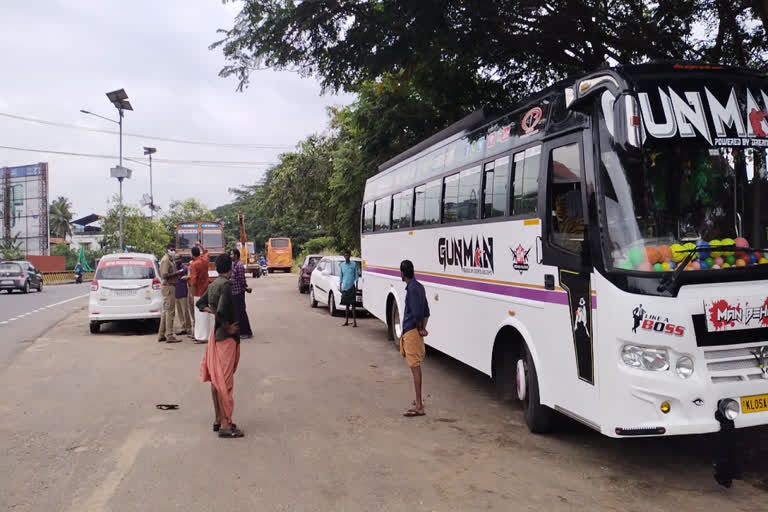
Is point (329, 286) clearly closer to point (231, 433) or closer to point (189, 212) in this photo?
point (231, 433)

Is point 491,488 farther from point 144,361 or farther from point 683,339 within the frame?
point 144,361

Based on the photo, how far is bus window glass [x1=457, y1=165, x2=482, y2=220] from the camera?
812cm

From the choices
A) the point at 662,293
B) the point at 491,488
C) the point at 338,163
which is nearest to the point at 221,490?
the point at 491,488

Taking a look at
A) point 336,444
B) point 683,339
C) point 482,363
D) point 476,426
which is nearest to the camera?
point 683,339

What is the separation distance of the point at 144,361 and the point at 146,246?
4725 centimetres

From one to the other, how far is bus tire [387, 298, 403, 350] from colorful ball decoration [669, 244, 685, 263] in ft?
25.2

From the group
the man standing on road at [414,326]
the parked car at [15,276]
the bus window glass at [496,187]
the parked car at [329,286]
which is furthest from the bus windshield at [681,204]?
the parked car at [15,276]

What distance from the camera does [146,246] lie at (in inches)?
2176

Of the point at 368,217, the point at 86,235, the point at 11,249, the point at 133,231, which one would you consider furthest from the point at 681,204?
the point at 86,235

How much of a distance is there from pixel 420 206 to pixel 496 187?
3.30 meters

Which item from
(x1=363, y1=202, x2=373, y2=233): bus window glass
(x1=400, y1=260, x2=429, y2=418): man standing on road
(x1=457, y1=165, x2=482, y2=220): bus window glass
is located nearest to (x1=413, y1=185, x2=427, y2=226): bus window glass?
(x1=457, y1=165, x2=482, y2=220): bus window glass

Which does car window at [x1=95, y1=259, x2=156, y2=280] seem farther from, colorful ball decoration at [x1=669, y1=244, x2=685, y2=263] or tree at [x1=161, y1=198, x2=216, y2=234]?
tree at [x1=161, y1=198, x2=216, y2=234]

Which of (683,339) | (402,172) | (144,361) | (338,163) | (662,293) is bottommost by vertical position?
(144,361)

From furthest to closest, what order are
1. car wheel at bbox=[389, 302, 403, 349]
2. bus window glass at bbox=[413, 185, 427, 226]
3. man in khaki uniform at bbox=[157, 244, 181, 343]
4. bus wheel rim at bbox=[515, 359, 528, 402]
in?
1. man in khaki uniform at bbox=[157, 244, 181, 343]
2. car wheel at bbox=[389, 302, 403, 349]
3. bus window glass at bbox=[413, 185, 427, 226]
4. bus wheel rim at bbox=[515, 359, 528, 402]
